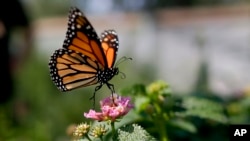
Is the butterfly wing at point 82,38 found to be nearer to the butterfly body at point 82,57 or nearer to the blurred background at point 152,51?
the butterfly body at point 82,57

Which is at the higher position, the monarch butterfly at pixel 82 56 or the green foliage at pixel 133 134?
the monarch butterfly at pixel 82 56

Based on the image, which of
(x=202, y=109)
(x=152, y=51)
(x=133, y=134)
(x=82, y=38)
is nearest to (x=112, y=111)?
(x=133, y=134)

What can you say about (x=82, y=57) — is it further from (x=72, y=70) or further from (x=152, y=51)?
(x=152, y=51)

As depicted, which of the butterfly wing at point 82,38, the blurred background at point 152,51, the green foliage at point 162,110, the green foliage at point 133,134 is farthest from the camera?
the blurred background at point 152,51

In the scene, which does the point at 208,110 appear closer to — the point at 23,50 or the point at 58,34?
the point at 23,50

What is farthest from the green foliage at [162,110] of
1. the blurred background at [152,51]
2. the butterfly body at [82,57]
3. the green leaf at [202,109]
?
the blurred background at [152,51]

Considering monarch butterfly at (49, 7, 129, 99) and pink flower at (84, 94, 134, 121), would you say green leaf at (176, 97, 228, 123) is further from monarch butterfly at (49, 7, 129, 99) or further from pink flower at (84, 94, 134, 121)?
pink flower at (84, 94, 134, 121)

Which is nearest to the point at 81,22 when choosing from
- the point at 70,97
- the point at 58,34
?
the point at 70,97
